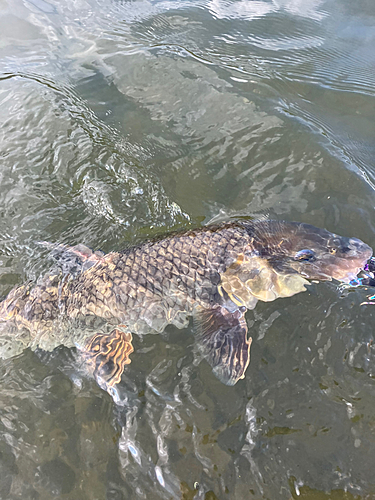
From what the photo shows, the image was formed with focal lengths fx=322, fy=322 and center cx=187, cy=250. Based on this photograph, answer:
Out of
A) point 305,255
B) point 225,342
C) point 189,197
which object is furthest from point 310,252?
point 189,197

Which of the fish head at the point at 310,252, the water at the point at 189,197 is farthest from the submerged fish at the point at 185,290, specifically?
the water at the point at 189,197

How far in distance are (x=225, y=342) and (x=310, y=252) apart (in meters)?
1.35

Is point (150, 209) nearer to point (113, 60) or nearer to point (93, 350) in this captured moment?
point (93, 350)

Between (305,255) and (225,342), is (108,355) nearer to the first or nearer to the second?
(225,342)

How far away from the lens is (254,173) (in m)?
4.62

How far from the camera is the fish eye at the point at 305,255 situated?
11.5 ft

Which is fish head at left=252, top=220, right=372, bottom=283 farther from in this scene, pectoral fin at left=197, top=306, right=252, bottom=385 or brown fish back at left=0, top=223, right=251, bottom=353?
pectoral fin at left=197, top=306, right=252, bottom=385

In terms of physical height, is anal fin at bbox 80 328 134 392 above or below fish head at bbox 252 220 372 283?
below

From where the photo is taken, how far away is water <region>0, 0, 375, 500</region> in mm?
2889

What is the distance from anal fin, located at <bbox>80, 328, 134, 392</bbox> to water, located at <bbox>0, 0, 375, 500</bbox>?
12 centimetres

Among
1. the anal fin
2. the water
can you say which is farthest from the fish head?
the anal fin

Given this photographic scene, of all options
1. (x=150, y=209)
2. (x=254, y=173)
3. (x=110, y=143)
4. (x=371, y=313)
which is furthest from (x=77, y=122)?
(x=371, y=313)

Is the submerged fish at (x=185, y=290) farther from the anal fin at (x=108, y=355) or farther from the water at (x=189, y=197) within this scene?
the water at (x=189, y=197)

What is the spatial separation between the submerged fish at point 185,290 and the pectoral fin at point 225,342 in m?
0.01
